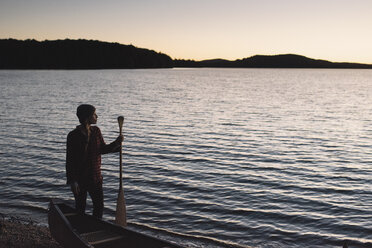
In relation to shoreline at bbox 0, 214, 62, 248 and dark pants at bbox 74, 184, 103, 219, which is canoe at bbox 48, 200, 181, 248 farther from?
shoreline at bbox 0, 214, 62, 248

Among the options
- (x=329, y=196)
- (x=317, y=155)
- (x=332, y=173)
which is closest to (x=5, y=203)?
(x=329, y=196)

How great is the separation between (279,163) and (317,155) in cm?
318

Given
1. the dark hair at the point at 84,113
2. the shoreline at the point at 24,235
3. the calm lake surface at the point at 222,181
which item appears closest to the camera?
the dark hair at the point at 84,113

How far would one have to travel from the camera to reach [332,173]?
54.5ft

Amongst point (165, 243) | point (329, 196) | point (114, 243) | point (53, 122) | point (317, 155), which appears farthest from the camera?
point (53, 122)

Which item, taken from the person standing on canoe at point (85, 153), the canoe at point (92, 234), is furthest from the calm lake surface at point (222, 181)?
the person standing on canoe at point (85, 153)

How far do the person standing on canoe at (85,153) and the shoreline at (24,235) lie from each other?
6.88ft

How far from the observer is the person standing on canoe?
6.72m

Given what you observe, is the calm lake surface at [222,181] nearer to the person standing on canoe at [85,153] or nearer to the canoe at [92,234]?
the canoe at [92,234]

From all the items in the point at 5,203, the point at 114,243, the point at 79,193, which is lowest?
the point at 5,203

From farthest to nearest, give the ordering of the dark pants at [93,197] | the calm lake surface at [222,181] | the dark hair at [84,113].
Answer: the calm lake surface at [222,181] → the dark pants at [93,197] → the dark hair at [84,113]

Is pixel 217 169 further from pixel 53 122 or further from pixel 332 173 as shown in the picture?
pixel 53 122

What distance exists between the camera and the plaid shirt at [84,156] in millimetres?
6746

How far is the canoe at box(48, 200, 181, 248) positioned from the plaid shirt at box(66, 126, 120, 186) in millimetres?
870
